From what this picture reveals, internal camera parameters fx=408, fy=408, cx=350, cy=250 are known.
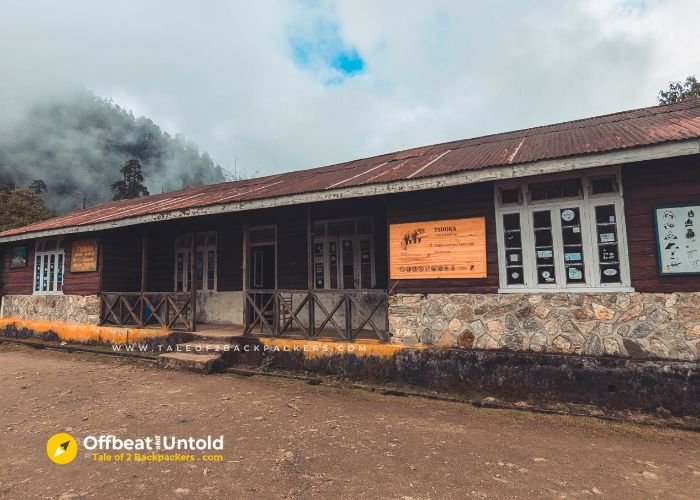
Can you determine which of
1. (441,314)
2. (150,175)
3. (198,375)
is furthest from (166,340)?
(150,175)

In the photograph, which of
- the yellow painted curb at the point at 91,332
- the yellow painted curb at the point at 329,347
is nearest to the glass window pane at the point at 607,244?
the yellow painted curb at the point at 329,347

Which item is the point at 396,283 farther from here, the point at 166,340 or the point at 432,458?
the point at 166,340

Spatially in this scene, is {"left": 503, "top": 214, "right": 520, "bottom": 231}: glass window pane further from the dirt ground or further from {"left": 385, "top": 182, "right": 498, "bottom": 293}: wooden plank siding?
the dirt ground

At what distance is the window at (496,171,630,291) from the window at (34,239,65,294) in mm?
12109

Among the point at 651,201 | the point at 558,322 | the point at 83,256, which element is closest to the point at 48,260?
the point at 83,256

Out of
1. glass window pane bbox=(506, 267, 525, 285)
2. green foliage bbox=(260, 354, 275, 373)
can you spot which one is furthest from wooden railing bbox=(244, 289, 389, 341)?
glass window pane bbox=(506, 267, 525, 285)

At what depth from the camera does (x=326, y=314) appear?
7.56 metres

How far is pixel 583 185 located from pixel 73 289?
41.1ft

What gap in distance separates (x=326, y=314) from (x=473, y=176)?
360 centimetres

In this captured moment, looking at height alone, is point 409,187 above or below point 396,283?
above

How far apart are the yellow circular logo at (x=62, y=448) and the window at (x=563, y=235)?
5.67 meters

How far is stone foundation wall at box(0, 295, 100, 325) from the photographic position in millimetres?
10906

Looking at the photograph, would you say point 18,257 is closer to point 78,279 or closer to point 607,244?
point 78,279

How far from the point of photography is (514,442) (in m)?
4.39
